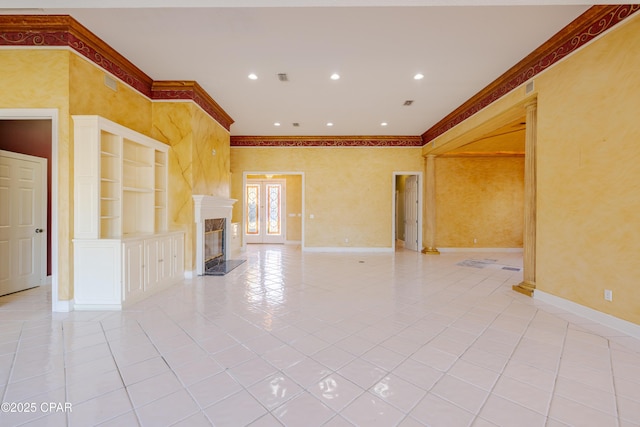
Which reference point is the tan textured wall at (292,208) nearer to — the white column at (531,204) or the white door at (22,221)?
the white door at (22,221)

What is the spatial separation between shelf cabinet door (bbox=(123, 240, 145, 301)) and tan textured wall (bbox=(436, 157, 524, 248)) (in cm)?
762

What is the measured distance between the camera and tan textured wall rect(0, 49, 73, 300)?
3.26 metres

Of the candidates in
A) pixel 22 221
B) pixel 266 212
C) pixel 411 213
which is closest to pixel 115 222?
pixel 22 221

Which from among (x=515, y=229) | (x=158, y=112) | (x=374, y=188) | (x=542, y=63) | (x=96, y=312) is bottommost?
(x=96, y=312)

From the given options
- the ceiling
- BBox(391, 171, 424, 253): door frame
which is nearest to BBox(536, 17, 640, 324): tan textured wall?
the ceiling

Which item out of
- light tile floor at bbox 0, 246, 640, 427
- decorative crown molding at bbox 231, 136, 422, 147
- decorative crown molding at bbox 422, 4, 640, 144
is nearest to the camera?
light tile floor at bbox 0, 246, 640, 427

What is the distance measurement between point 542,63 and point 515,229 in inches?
237

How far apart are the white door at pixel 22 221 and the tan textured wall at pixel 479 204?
9049 millimetres

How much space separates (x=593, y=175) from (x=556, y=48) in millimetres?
1749

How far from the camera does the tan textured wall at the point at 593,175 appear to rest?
2764mm

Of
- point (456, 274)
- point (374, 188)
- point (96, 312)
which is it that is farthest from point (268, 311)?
point (374, 188)

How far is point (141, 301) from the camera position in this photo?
3738 mm

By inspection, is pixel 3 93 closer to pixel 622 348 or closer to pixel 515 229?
pixel 622 348

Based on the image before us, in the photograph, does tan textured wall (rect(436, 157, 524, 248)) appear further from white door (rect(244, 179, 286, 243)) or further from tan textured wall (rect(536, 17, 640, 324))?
white door (rect(244, 179, 286, 243))
